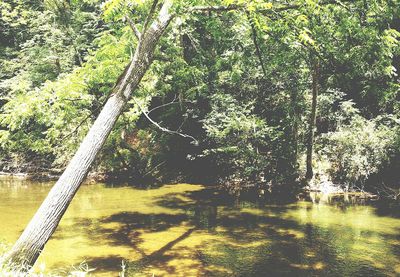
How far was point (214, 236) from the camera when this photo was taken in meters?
9.02

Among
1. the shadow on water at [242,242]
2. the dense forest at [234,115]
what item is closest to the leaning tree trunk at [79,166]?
the dense forest at [234,115]

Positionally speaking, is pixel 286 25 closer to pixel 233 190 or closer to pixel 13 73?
pixel 233 190

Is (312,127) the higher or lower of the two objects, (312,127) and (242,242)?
the higher

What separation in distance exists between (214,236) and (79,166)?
4.48 metres

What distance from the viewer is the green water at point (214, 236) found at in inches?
283

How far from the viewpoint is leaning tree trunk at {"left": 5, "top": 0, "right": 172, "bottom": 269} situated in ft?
16.2

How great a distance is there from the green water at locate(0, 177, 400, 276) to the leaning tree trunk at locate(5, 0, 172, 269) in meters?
2.24

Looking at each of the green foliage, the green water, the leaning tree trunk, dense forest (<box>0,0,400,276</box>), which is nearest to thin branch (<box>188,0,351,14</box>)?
the leaning tree trunk

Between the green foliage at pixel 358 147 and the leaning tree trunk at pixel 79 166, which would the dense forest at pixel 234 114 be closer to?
the green foliage at pixel 358 147

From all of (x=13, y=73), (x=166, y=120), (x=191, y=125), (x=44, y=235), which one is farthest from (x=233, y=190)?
(x=13, y=73)

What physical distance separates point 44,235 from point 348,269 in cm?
503

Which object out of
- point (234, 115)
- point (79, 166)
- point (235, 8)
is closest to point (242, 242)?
point (79, 166)

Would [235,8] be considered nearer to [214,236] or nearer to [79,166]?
[79,166]

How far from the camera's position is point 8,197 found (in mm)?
13383
